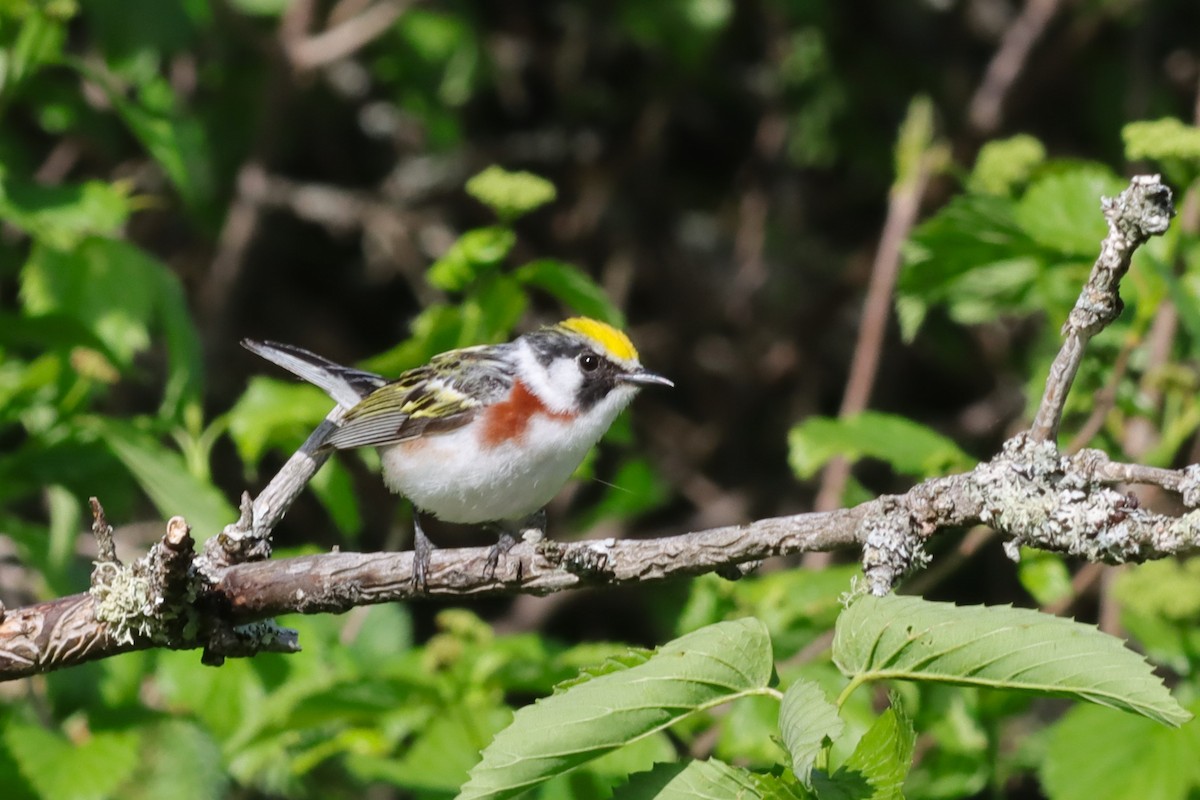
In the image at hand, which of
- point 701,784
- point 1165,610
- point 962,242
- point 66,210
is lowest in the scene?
point 701,784

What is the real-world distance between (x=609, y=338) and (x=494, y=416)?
43 centimetres

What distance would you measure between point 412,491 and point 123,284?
1344 mm

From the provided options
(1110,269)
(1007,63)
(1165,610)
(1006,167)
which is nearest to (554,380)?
(1006,167)

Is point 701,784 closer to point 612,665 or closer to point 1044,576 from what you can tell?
point 612,665

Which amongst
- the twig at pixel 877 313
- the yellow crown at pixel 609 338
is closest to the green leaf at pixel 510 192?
the yellow crown at pixel 609 338

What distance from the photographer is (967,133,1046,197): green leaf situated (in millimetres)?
4449

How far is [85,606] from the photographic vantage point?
2713 millimetres

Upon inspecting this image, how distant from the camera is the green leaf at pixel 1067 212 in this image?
12.8 feet

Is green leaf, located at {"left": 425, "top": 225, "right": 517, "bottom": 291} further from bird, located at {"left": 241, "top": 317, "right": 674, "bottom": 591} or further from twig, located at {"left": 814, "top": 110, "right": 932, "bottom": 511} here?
twig, located at {"left": 814, "top": 110, "right": 932, "bottom": 511}

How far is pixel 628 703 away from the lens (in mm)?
2031

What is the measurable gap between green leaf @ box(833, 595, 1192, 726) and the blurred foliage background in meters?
1.71

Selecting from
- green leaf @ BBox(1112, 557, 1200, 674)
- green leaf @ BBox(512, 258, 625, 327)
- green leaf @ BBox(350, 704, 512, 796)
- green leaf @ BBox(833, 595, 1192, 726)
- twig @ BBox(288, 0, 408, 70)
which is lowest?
green leaf @ BBox(350, 704, 512, 796)

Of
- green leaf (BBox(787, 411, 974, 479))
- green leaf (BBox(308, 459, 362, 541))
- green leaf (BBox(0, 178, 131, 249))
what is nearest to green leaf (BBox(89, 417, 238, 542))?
green leaf (BBox(308, 459, 362, 541))

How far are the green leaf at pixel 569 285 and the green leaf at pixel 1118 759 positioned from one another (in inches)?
69.4
